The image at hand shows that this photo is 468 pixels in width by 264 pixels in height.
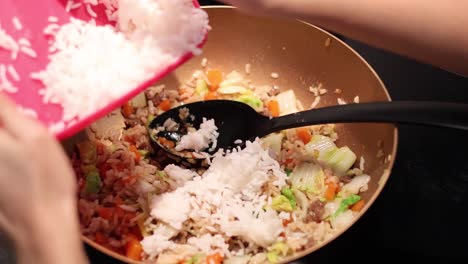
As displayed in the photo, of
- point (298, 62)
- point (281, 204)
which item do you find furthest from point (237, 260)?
point (298, 62)

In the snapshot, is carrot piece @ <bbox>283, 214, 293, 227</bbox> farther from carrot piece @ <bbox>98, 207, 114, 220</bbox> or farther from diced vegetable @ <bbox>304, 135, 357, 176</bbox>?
carrot piece @ <bbox>98, 207, 114, 220</bbox>

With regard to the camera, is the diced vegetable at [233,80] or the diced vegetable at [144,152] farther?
the diced vegetable at [233,80]

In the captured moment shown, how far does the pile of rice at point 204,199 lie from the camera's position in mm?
957

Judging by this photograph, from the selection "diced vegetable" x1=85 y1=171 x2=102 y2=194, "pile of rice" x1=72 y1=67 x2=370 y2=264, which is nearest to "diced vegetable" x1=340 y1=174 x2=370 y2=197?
"pile of rice" x1=72 y1=67 x2=370 y2=264

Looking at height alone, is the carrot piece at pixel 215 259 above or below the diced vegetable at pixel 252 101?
below

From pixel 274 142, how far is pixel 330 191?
0.15 meters

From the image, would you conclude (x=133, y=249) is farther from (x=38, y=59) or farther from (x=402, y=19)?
(x=402, y=19)

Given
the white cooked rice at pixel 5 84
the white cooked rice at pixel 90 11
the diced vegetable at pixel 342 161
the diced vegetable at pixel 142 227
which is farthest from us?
the diced vegetable at pixel 342 161

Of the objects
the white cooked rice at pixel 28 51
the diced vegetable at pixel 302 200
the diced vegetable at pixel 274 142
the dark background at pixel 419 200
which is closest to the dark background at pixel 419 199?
the dark background at pixel 419 200

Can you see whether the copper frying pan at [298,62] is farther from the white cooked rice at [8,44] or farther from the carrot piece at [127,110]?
the white cooked rice at [8,44]

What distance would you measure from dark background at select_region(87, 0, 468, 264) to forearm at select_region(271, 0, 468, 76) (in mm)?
188

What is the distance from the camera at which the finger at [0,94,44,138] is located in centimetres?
62

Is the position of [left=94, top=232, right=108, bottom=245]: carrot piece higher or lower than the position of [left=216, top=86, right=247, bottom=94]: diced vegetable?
lower

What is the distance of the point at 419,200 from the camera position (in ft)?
3.43
